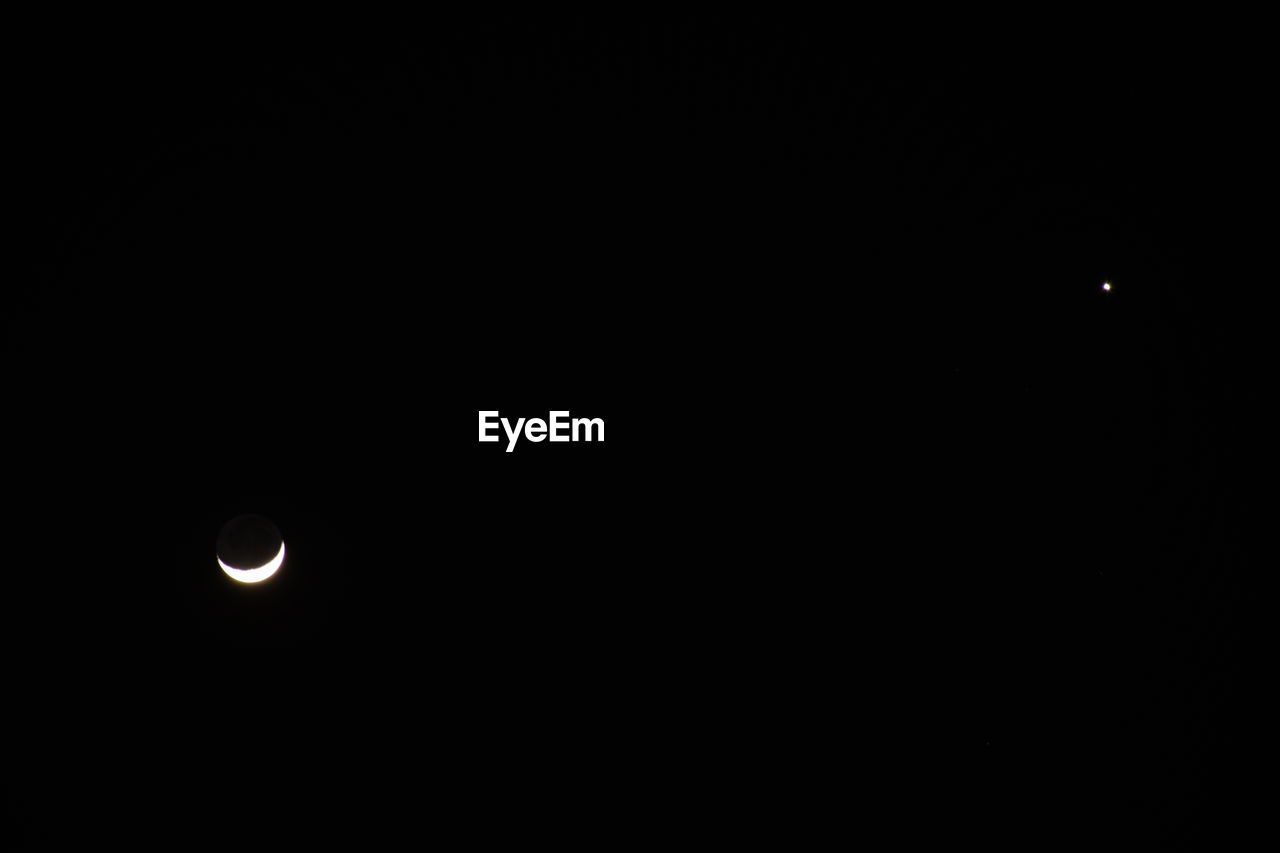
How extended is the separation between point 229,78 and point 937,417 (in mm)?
1728

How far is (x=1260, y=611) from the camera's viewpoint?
199cm

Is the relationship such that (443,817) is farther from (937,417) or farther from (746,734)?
(937,417)

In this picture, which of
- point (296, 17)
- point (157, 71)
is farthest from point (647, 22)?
point (157, 71)

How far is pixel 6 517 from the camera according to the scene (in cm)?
188

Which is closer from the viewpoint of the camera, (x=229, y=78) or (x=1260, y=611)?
(x=229, y=78)

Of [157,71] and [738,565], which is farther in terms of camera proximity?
[738,565]

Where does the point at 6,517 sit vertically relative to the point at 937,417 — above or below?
below

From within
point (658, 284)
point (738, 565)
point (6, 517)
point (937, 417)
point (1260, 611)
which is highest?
point (658, 284)

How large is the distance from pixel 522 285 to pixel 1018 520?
125cm

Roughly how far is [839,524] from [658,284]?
2.27ft

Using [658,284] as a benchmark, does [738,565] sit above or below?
below

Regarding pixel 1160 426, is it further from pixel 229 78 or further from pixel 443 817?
pixel 229 78

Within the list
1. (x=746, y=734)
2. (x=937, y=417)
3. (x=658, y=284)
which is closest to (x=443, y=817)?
(x=746, y=734)

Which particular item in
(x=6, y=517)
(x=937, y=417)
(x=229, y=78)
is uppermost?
(x=229, y=78)
